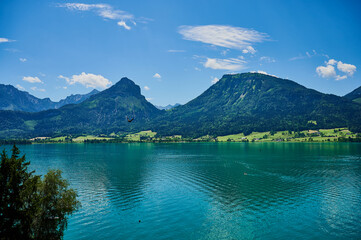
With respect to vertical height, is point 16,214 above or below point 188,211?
above

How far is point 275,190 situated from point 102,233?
53444mm

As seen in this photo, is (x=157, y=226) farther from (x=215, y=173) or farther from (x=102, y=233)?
(x=215, y=173)

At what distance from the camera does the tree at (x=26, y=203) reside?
32.5m

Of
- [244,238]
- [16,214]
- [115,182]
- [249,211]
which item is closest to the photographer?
[16,214]

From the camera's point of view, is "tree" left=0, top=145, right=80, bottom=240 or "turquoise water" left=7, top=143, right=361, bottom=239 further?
"turquoise water" left=7, top=143, right=361, bottom=239

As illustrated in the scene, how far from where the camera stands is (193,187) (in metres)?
82.4

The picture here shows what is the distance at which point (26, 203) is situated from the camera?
36562 millimetres

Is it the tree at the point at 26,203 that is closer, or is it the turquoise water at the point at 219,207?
the tree at the point at 26,203

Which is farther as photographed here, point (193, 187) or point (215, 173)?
point (215, 173)

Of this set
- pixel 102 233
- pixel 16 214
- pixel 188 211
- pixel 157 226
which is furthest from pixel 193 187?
pixel 16 214

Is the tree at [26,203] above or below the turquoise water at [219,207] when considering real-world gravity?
above

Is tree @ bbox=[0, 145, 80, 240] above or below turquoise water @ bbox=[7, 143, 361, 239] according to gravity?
above

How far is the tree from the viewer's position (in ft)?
107

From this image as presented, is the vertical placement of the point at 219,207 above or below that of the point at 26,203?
below
